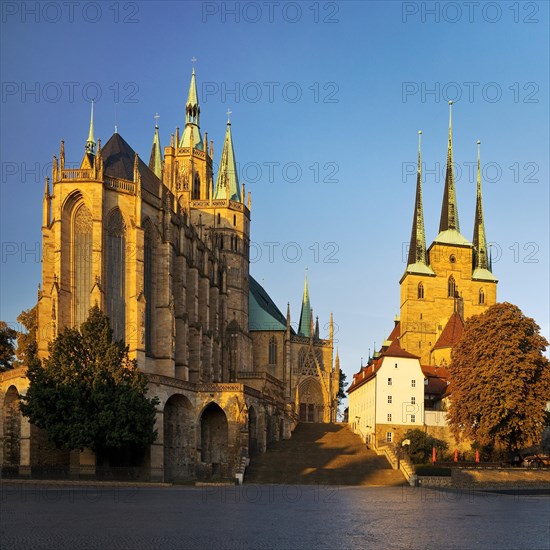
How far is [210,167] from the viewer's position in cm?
10750

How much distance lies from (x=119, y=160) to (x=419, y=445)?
31.0 meters

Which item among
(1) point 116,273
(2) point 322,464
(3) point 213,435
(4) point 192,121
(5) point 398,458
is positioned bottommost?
(2) point 322,464

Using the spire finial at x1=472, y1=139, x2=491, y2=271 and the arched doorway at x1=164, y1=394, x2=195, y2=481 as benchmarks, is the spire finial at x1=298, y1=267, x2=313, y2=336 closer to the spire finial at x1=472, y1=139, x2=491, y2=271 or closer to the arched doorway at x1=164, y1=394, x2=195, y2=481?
the spire finial at x1=472, y1=139, x2=491, y2=271

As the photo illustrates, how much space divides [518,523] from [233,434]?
3432 centimetres

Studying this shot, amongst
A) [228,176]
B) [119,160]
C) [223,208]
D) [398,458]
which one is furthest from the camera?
[228,176]

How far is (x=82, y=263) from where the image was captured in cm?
6144

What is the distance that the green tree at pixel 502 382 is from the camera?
57906 mm

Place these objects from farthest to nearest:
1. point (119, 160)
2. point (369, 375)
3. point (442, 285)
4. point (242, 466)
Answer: point (442, 285) → point (369, 375) → point (119, 160) → point (242, 466)

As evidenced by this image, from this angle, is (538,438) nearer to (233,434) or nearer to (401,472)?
(401,472)

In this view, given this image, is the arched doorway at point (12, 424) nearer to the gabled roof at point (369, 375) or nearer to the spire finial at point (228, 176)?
Result: the gabled roof at point (369, 375)

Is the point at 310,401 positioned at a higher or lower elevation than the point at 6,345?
lower

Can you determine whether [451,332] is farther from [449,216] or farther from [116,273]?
[116,273]

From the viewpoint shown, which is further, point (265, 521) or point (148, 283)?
point (148, 283)

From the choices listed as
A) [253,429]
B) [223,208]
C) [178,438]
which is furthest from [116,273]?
[223,208]
